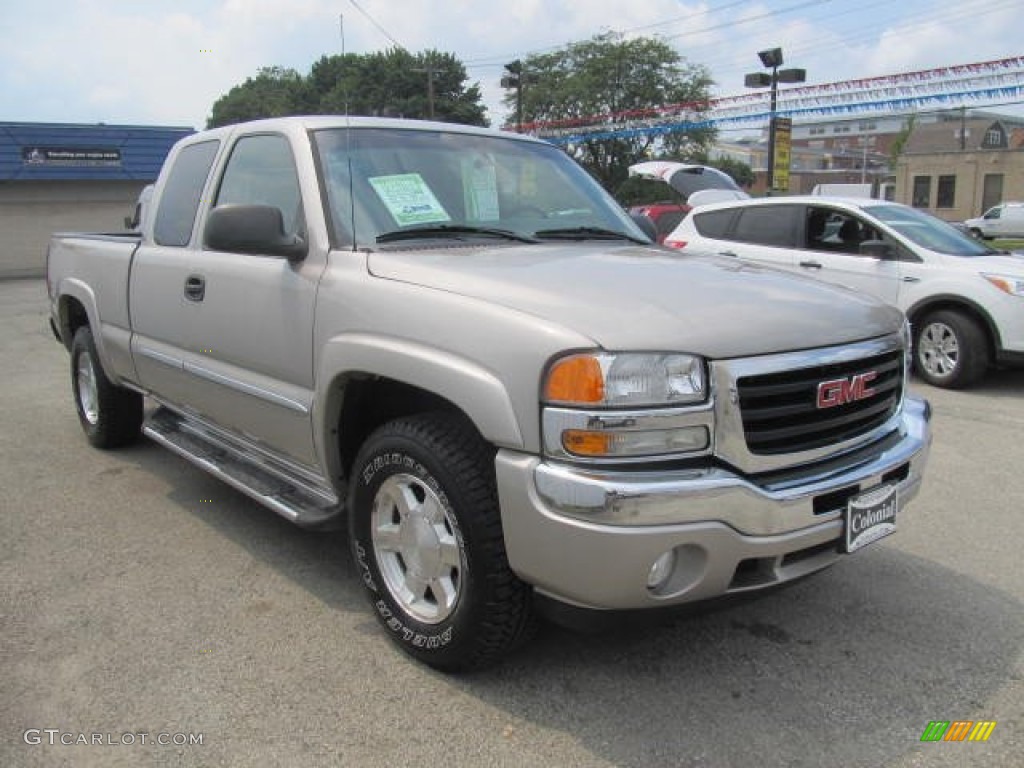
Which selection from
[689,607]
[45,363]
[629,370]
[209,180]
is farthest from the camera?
[45,363]

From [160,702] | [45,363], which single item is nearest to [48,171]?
[45,363]

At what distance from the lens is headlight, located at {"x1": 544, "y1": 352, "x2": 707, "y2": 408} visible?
231cm

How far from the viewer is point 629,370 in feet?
7.63

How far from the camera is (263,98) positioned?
81.5m

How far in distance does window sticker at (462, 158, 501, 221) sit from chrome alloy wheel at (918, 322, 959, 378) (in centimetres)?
553

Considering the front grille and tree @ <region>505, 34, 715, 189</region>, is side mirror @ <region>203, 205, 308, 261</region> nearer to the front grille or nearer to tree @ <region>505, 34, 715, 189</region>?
the front grille

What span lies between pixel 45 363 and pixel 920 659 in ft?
30.2

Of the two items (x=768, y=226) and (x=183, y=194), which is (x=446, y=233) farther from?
(x=768, y=226)

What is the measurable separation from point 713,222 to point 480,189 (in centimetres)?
626

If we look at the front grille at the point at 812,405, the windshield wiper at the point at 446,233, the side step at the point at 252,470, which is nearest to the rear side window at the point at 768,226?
the windshield wiper at the point at 446,233

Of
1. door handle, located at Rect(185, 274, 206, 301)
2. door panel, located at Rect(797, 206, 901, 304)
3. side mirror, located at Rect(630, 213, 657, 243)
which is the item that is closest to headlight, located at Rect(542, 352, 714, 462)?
side mirror, located at Rect(630, 213, 657, 243)

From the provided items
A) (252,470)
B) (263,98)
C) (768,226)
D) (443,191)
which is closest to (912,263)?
(768,226)

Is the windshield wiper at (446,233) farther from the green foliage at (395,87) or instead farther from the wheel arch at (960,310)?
the green foliage at (395,87)

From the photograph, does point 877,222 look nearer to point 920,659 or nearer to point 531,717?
point 920,659
